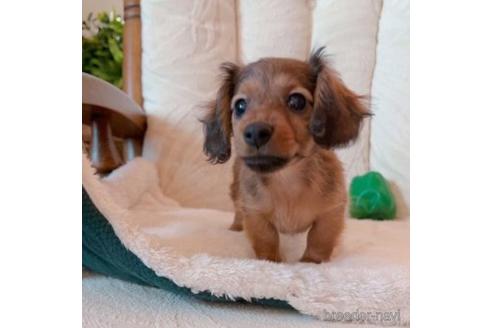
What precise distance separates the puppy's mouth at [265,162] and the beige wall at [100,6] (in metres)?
0.24

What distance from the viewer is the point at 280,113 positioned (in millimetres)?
627

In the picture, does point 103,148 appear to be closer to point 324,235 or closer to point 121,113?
point 121,113

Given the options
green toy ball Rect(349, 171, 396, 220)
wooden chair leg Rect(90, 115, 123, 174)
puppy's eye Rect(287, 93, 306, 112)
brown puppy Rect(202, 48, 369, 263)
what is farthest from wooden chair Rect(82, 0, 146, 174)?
green toy ball Rect(349, 171, 396, 220)

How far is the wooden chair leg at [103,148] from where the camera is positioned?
0.81m

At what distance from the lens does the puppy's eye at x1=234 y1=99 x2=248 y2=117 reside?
0.67 meters

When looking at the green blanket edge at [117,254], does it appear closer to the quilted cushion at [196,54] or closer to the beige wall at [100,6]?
the beige wall at [100,6]

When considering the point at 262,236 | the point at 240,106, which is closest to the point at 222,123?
the point at 240,106

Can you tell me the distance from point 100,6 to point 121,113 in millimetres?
231

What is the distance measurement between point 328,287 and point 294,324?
5cm

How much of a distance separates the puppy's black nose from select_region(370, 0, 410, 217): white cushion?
26 centimetres

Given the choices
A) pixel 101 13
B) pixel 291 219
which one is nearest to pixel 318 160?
pixel 291 219

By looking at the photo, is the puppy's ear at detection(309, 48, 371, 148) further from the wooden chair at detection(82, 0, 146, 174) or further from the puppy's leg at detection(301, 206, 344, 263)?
the wooden chair at detection(82, 0, 146, 174)

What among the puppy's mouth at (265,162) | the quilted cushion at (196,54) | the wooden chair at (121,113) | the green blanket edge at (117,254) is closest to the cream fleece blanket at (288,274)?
the green blanket edge at (117,254)
